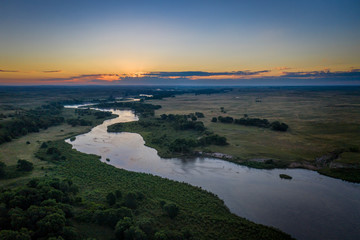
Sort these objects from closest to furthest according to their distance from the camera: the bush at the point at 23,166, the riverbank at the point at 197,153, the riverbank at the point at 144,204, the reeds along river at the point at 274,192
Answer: the riverbank at the point at 144,204 < the reeds along river at the point at 274,192 < the bush at the point at 23,166 < the riverbank at the point at 197,153

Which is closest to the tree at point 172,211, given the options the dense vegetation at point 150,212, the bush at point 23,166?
the dense vegetation at point 150,212

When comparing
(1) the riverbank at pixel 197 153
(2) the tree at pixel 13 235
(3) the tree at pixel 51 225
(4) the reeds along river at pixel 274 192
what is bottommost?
(4) the reeds along river at pixel 274 192

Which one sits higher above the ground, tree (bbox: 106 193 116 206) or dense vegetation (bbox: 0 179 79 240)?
dense vegetation (bbox: 0 179 79 240)

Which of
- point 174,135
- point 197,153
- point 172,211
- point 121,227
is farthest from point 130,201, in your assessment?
point 174,135

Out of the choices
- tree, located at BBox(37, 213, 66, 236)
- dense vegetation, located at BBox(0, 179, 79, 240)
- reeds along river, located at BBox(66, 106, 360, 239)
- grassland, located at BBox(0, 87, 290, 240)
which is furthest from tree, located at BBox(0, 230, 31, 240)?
reeds along river, located at BBox(66, 106, 360, 239)

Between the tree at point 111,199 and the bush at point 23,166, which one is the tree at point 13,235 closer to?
the tree at point 111,199

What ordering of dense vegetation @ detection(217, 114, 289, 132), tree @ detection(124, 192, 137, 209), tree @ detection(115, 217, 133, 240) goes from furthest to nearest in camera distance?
dense vegetation @ detection(217, 114, 289, 132) < tree @ detection(124, 192, 137, 209) < tree @ detection(115, 217, 133, 240)

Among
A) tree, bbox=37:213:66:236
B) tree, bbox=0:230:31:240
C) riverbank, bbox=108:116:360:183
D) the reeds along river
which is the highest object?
tree, bbox=0:230:31:240

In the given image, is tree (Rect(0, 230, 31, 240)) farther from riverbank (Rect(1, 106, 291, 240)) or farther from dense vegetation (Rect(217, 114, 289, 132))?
dense vegetation (Rect(217, 114, 289, 132))
